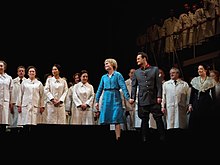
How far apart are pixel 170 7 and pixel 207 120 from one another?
790 cm

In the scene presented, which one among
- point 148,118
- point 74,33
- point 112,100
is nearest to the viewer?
point 148,118

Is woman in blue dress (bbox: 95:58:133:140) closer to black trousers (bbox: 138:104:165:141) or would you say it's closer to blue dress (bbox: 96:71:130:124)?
blue dress (bbox: 96:71:130:124)

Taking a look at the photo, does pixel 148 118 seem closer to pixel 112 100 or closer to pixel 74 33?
pixel 112 100

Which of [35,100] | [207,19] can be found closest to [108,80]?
[35,100]

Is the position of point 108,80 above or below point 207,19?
below

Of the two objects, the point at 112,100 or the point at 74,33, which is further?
the point at 74,33

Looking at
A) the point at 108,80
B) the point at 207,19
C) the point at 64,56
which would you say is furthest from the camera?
the point at 64,56

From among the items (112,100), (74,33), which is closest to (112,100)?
(112,100)

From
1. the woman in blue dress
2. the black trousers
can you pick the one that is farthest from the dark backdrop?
the black trousers

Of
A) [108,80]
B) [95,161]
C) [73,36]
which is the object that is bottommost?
[95,161]

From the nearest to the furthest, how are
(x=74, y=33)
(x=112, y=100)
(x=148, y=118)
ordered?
(x=148, y=118)
(x=112, y=100)
(x=74, y=33)

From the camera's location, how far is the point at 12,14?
46.4ft

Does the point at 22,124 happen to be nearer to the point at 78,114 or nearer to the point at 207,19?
the point at 78,114

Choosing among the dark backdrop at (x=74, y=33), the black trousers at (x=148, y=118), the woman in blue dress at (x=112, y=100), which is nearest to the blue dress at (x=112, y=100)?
the woman in blue dress at (x=112, y=100)
